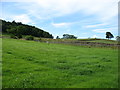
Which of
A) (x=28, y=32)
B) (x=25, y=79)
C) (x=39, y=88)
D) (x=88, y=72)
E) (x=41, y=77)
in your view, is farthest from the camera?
(x=28, y=32)

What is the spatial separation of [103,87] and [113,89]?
51 cm

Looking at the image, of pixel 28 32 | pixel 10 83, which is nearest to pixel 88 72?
pixel 10 83

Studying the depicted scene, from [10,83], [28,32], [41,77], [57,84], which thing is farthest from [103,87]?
[28,32]

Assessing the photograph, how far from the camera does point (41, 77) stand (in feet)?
27.5

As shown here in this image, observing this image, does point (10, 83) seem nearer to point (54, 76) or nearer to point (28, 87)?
point (28, 87)

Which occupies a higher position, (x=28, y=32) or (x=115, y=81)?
(x=28, y=32)

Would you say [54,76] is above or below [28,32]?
below

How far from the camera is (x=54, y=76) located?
864cm

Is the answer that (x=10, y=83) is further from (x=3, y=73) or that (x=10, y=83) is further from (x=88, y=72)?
(x=88, y=72)

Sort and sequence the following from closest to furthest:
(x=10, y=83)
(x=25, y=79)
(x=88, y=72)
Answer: (x=10, y=83) < (x=25, y=79) < (x=88, y=72)

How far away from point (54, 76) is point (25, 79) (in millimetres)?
1805

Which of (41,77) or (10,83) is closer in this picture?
(10,83)

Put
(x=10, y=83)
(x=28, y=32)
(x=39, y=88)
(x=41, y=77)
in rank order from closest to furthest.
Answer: (x=39, y=88)
(x=10, y=83)
(x=41, y=77)
(x=28, y=32)

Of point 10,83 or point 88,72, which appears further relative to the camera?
point 88,72
